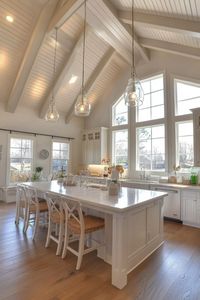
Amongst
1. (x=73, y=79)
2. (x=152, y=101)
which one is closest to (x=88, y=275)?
(x=152, y=101)

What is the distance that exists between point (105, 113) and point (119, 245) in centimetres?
605

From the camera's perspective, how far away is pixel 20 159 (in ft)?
22.0

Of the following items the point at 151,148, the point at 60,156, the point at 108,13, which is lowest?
the point at 60,156

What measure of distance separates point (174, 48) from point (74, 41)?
110 inches

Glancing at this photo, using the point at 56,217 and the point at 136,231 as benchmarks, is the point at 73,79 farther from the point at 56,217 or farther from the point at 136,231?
the point at 136,231

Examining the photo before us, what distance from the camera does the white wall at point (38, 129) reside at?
6297 millimetres

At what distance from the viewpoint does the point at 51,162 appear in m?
7.44

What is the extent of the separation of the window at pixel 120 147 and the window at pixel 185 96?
2026mm

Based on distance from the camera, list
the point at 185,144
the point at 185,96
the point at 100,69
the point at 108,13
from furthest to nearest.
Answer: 1. the point at 100,69
2. the point at 185,96
3. the point at 185,144
4. the point at 108,13

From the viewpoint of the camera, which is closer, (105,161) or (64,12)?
(64,12)

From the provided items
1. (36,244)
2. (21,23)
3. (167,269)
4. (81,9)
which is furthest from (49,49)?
(167,269)

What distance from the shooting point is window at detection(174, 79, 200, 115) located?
5.29 m

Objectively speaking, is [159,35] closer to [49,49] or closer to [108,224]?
[49,49]

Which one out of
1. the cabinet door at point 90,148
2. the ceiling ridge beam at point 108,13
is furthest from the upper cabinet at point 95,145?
the ceiling ridge beam at point 108,13
